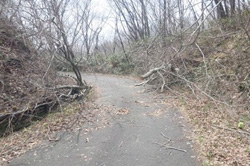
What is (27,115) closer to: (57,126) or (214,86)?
(57,126)

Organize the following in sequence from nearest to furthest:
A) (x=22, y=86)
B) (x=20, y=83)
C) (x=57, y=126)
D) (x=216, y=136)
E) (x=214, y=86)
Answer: (x=216, y=136)
(x=57, y=126)
(x=214, y=86)
(x=22, y=86)
(x=20, y=83)

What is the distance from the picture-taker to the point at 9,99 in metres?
8.33

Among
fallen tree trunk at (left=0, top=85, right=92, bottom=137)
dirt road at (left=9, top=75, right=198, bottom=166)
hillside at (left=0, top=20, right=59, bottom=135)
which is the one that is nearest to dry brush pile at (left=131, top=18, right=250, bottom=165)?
dirt road at (left=9, top=75, right=198, bottom=166)

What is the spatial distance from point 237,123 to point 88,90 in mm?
7945

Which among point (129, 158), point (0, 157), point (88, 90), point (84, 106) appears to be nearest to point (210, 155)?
point (129, 158)

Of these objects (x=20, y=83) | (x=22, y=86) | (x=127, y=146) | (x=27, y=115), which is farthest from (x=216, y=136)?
(x=20, y=83)

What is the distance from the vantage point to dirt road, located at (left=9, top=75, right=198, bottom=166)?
4.92 metres

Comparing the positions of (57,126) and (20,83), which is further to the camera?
(20,83)

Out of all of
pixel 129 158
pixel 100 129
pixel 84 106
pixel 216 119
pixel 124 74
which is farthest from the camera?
pixel 124 74

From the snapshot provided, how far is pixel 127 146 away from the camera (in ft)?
18.2

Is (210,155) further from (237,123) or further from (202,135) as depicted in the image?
(237,123)

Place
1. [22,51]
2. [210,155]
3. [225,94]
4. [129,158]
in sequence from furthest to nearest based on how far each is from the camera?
[22,51], [225,94], [129,158], [210,155]

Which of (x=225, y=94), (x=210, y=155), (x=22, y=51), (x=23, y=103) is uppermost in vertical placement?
(x=22, y=51)

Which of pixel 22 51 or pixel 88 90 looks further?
pixel 88 90
